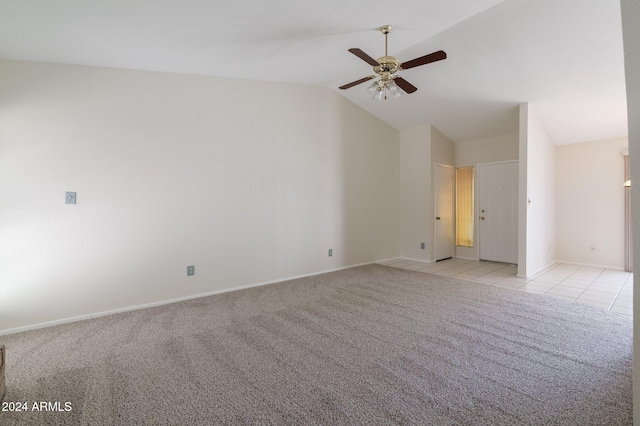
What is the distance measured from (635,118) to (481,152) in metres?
5.91

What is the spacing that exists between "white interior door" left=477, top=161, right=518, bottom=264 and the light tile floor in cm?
27

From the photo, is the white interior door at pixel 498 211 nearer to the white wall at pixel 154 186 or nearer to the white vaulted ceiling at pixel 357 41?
the white vaulted ceiling at pixel 357 41

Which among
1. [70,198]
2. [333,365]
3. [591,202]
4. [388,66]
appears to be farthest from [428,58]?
[591,202]

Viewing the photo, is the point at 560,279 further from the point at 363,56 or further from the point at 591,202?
the point at 363,56

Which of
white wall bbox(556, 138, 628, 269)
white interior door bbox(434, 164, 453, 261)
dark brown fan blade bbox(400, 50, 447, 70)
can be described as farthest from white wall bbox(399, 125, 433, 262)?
dark brown fan blade bbox(400, 50, 447, 70)

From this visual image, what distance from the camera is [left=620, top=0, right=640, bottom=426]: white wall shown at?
819mm

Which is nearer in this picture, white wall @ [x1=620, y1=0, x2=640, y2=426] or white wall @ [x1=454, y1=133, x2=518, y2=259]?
white wall @ [x1=620, y1=0, x2=640, y2=426]

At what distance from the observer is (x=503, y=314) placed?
10.4 ft

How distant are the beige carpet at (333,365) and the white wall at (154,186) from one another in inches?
19.4

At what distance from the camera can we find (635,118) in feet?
2.70

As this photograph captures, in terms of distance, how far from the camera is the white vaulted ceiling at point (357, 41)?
2502mm

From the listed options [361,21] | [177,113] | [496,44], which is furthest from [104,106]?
[496,44]

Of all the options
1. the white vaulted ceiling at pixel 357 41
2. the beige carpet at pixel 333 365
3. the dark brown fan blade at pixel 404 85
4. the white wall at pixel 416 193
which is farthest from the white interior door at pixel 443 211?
the dark brown fan blade at pixel 404 85

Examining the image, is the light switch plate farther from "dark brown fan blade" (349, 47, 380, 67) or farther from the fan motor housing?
the fan motor housing
